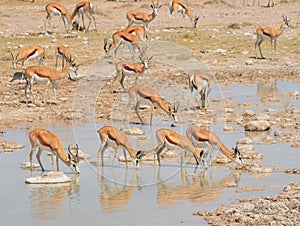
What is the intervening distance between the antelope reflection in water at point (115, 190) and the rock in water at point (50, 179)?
18.2 inches

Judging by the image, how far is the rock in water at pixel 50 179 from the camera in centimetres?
920

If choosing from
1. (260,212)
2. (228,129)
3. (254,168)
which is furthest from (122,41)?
(260,212)

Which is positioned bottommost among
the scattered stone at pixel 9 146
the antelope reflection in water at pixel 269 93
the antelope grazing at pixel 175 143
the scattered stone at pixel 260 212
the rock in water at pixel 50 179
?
the scattered stone at pixel 260 212

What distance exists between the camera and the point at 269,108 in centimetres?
1461

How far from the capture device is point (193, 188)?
9.12m

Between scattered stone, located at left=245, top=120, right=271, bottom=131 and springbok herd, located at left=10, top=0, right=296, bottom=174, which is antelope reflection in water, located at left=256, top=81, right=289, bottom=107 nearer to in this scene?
springbok herd, located at left=10, top=0, right=296, bottom=174

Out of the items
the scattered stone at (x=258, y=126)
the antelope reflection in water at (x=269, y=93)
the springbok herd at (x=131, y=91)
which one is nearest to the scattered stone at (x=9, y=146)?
the springbok herd at (x=131, y=91)

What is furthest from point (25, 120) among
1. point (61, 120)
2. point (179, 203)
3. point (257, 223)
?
point (257, 223)

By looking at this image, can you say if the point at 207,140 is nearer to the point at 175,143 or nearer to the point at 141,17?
the point at 175,143

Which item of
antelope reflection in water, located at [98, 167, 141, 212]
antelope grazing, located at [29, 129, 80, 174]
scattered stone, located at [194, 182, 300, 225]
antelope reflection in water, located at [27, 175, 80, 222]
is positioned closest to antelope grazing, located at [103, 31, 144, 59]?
antelope reflection in water, located at [98, 167, 141, 212]

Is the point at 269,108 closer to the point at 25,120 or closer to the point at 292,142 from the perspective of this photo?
the point at 292,142

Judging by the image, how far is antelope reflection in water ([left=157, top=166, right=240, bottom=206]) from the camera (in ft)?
28.1

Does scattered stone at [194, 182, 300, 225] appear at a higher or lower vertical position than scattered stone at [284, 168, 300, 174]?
lower

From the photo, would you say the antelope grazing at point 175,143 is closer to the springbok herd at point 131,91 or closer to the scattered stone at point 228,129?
the springbok herd at point 131,91
